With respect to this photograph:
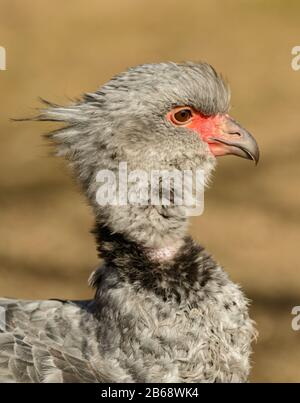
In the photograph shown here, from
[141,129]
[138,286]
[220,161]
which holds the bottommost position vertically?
[138,286]

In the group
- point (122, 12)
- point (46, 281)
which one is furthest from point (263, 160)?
point (122, 12)

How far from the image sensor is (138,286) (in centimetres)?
275

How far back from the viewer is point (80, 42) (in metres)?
6.93

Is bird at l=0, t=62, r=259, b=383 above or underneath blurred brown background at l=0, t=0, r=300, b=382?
underneath

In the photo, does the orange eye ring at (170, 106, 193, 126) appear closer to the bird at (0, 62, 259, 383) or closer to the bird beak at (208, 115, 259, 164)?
the bird at (0, 62, 259, 383)

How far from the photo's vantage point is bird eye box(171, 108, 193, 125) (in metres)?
2.87

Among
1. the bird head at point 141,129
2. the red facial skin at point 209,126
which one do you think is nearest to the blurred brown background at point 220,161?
the bird head at point 141,129

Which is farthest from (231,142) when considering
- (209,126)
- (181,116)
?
(181,116)

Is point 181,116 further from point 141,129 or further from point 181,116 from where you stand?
point 141,129

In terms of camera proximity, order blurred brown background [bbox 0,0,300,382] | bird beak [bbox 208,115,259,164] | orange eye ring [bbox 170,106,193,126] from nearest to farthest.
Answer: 1. orange eye ring [bbox 170,106,193,126]
2. bird beak [bbox 208,115,259,164]
3. blurred brown background [bbox 0,0,300,382]

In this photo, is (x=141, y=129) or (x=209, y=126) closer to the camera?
(x=141, y=129)

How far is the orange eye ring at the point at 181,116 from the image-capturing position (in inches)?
113

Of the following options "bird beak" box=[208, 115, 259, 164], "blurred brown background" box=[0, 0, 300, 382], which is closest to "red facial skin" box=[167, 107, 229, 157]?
"bird beak" box=[208, 115, 259, 164]

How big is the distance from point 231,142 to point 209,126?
0.09m
